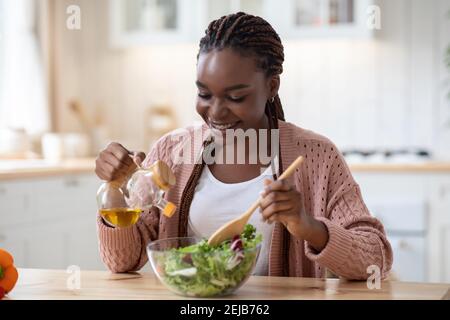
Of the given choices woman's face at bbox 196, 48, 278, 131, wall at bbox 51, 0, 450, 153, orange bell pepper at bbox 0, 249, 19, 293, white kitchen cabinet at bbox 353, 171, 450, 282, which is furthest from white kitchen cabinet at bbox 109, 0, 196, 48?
orange bell pepper at bbox 0, 249, 19, 293

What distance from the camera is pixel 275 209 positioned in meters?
1.32

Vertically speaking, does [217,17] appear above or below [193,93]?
above

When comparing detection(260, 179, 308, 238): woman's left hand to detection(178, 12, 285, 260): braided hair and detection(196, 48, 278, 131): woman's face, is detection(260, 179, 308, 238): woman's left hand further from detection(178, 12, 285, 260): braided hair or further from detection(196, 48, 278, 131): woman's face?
detection(178, 12, 285, 260): braided hair

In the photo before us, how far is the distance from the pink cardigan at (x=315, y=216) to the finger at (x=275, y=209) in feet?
0.69

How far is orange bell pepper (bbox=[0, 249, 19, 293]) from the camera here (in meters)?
1.40

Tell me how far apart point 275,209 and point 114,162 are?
357mm

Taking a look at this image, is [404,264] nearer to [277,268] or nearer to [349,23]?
[349,23]

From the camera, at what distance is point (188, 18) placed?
4.25 metres

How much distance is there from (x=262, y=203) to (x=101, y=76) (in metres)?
3.50

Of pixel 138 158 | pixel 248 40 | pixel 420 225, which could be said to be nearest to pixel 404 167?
pixel 420 225

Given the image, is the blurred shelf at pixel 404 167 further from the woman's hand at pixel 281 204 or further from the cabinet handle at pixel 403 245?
the woman's hand at pixel 281 204

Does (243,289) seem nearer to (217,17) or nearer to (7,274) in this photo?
(7,274)

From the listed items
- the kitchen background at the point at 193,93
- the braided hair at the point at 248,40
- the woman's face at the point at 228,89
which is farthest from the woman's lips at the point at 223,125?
the kitchen background at the point at 193,93
